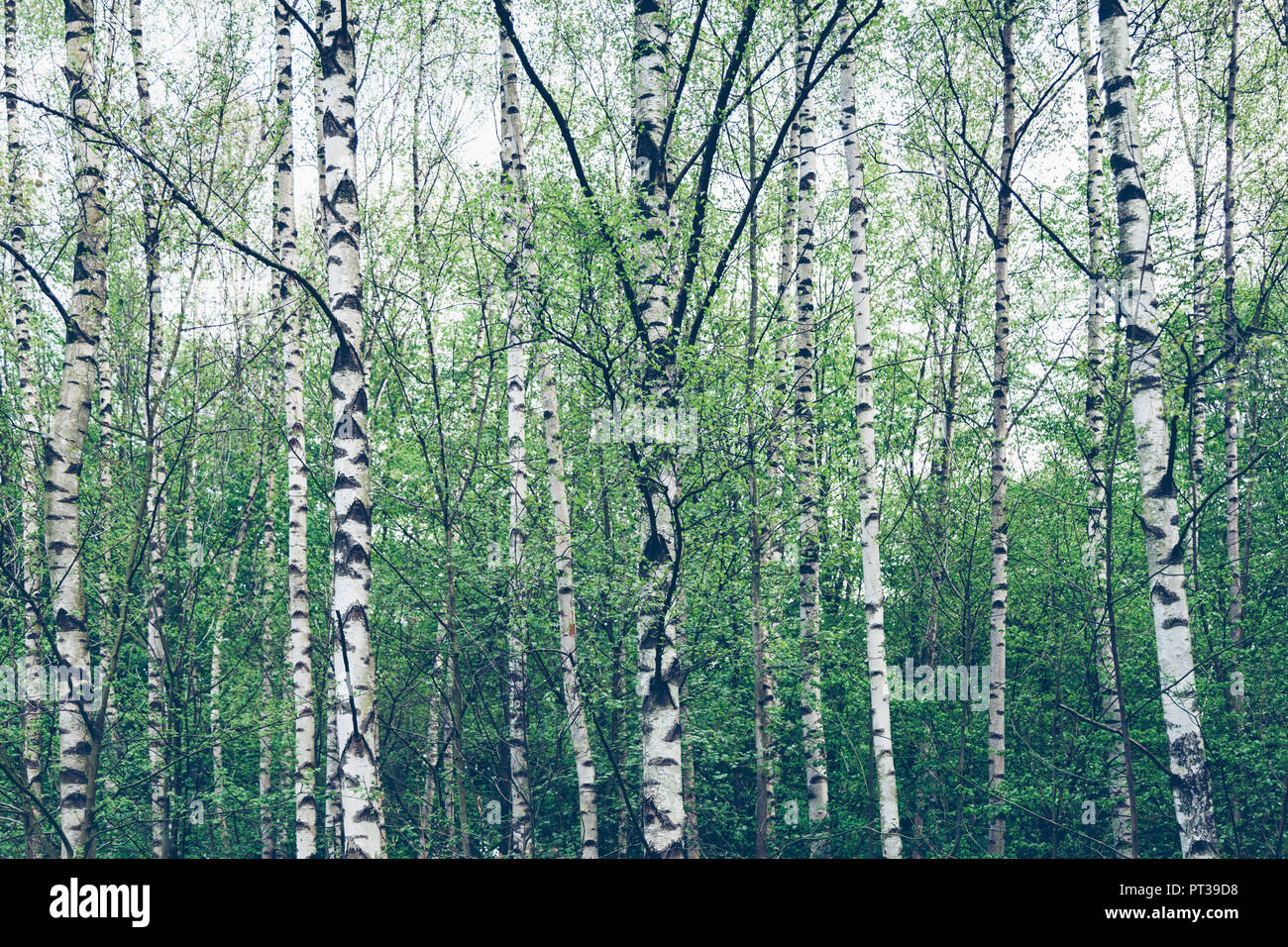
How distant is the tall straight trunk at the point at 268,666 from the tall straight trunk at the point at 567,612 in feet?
11.2

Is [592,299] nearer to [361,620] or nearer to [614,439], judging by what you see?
[614,439]

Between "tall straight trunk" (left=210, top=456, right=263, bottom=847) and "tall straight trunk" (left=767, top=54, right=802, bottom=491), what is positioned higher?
"tall straight trunk" (left=767, top=54, right=802, bottom=491)

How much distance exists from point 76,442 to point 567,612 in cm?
479

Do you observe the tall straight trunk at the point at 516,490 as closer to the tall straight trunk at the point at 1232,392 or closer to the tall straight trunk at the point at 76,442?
the tall straight trunk at the point at 76,442

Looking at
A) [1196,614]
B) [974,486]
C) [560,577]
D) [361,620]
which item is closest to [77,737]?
[361,620]

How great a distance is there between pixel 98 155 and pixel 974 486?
1202cm

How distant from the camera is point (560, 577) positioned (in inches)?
363

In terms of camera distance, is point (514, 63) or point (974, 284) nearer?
point (514, 63)

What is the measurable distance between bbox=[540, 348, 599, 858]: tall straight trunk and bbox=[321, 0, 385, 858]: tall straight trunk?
3.17 metres

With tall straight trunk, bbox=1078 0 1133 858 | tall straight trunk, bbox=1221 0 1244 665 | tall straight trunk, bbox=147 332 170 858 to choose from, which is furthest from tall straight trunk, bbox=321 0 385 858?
tall straight trunk, bbox=1221 0 1244 665

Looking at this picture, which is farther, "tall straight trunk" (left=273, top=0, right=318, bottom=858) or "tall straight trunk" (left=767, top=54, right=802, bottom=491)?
"tall straight trunk" (left=273, top=0, right=318, bottom=858)

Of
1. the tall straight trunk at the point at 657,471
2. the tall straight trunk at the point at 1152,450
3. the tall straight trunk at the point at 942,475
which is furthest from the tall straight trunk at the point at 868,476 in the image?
the tall straight trunk at the point at 657,471

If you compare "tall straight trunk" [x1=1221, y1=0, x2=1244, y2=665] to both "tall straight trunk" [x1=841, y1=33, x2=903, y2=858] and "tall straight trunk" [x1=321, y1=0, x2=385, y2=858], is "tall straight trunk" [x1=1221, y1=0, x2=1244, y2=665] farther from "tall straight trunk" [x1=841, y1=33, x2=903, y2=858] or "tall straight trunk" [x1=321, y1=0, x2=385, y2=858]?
"tall straight trunk" [x1=321, y1=0, x2=385, y2=858]

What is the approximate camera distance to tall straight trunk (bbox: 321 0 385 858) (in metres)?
5.29
